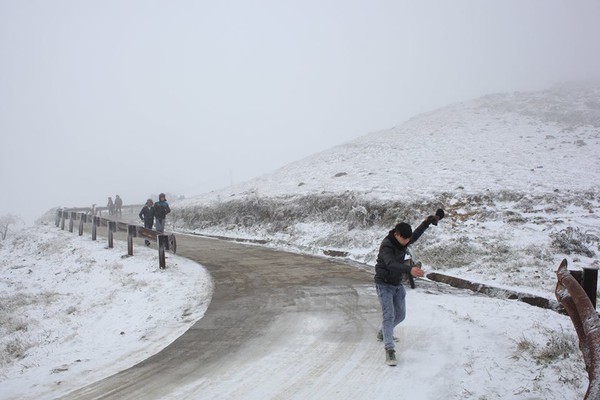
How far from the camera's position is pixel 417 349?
5582 mm

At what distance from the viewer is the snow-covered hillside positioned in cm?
1088

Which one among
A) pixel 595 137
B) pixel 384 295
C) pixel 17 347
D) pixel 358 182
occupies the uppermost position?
pixel 595 137

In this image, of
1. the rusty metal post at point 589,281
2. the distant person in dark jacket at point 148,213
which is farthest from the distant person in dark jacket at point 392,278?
the distant person in dark jacket at point 148,213

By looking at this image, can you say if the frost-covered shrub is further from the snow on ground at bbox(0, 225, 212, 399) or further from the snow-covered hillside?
the snow on ground at bbox(0, 225, 212, 399)

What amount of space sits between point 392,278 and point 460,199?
11761 mm

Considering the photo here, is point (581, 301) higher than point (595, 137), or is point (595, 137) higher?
point (595, 137)

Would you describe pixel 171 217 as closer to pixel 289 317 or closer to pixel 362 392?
pixel 289 317

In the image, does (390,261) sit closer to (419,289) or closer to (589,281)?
(589,281)

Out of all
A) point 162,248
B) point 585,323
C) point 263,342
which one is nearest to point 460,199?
point 162,248

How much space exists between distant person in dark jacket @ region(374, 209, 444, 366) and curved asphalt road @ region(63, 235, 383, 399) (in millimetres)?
367

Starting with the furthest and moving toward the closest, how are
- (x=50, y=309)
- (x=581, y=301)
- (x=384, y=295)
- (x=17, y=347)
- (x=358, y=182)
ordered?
(x=358, y=182)
(x=50, y=309)
(x=17, y=347)
(x=384, y=295)
(x=581, y=301)

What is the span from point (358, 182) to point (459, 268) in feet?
36.5

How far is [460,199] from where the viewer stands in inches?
621

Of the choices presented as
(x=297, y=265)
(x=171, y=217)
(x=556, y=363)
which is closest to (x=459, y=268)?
(x=297, y=265)
